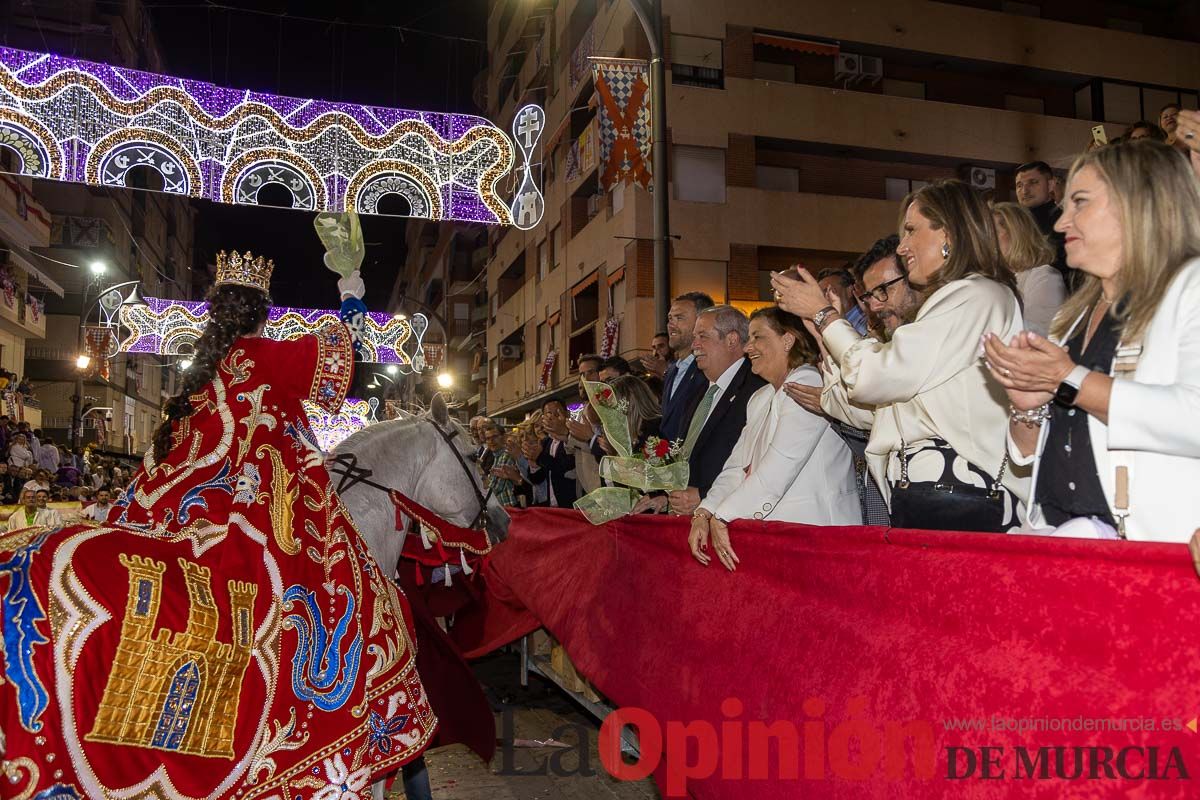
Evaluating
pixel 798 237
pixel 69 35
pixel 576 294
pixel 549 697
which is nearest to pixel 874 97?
pixel 798 237

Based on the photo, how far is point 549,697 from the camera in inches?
305

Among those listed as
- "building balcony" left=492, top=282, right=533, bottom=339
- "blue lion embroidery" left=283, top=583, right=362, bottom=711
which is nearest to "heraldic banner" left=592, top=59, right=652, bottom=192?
"blue lion embroidery" left=283, top=583, right=362, bottom=711

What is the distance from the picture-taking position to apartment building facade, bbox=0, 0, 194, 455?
37.9m

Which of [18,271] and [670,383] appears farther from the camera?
[18,271]

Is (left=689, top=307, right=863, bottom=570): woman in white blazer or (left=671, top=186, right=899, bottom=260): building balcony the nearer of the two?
(left=689, top=307, right=863, bottom=570): woman in white blazer

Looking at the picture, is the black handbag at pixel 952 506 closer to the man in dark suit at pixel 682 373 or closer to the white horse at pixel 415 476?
the white horse at pixel 415 476

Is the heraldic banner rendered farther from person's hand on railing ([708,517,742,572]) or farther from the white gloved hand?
person's hand on railing ([708,517,742,572])

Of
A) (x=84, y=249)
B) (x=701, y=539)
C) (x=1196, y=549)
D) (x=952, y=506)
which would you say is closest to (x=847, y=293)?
(x=701, y=539)

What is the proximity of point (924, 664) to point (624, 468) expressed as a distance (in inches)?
98.2

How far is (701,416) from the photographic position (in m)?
5.13

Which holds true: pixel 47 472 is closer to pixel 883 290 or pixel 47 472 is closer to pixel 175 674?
pixel 175 674

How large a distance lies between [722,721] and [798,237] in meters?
21.1

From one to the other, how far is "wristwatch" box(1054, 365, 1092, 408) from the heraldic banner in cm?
1000

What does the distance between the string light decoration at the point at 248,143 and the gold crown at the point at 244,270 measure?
665 centimetres
